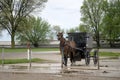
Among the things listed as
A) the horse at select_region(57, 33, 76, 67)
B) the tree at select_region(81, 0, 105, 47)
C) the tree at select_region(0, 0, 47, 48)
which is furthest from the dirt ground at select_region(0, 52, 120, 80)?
the tree at select_region(81, 0, 105, 47)

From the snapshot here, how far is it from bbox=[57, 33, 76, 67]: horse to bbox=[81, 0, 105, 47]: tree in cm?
7154

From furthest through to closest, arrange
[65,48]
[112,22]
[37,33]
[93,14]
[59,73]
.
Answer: [37,33] → [93,14] → [112,22] → [65,48] → [59,73]

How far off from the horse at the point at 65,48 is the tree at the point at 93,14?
235 ft

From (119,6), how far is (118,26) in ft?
19.9

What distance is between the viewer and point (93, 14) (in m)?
96.7

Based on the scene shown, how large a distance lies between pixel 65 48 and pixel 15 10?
176ft

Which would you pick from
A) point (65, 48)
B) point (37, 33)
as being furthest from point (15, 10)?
point (65, 48)

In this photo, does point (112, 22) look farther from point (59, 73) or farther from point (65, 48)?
point (59, 73)

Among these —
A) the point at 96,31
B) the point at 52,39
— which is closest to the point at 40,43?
the point at 52,39

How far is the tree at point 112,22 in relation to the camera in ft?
301

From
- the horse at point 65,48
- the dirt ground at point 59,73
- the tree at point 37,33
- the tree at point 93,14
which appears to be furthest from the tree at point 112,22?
the dirt ground at point 59,73

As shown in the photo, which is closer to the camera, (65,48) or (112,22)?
(65,48)

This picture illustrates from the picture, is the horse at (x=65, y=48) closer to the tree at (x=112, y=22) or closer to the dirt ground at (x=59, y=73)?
the dirt ground at (x=59, y=73)

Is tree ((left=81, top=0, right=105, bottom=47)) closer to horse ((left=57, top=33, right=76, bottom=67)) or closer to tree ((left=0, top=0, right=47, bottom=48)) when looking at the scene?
tree ((left=0, top=0, right=47, bottom=48))
